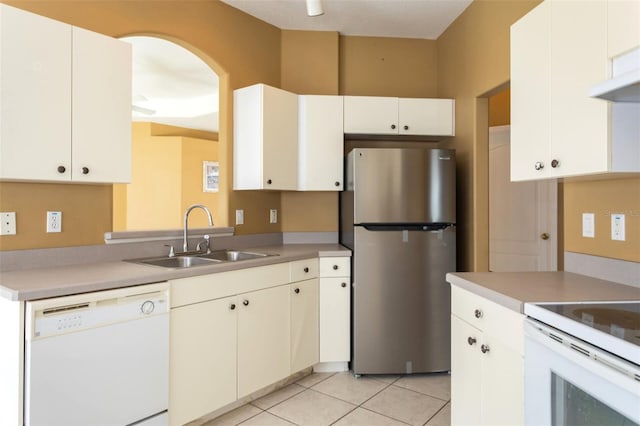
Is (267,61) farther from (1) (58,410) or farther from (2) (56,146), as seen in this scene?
(1) (58,410)

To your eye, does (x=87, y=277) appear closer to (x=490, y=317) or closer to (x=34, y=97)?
(x=34, y=97)

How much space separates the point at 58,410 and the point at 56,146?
3.72ft

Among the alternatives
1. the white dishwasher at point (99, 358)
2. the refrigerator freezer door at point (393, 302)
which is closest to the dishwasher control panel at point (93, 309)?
the white dishwasher at point (99, 358)

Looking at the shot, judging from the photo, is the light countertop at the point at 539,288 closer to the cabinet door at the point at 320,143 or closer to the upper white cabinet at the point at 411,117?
the cabinet door at the point at 320,143

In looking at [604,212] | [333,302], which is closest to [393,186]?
[333,302]

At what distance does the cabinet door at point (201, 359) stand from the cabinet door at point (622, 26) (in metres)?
2.02

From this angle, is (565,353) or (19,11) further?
(19,11)

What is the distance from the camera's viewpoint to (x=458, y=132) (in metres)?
3.09

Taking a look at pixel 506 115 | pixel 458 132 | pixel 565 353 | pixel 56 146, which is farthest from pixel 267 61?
pixel 565 353

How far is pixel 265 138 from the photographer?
2795mm

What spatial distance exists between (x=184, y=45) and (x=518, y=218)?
119 inches

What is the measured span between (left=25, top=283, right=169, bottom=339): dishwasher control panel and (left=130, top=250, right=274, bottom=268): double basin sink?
434 mm

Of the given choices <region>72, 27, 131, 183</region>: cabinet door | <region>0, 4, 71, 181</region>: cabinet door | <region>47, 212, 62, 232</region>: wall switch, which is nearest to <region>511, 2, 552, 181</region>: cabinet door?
<region>72, 27, 131, 183</region>: cabinet door

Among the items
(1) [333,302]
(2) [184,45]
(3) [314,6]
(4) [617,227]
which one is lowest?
(1) [333,302]
